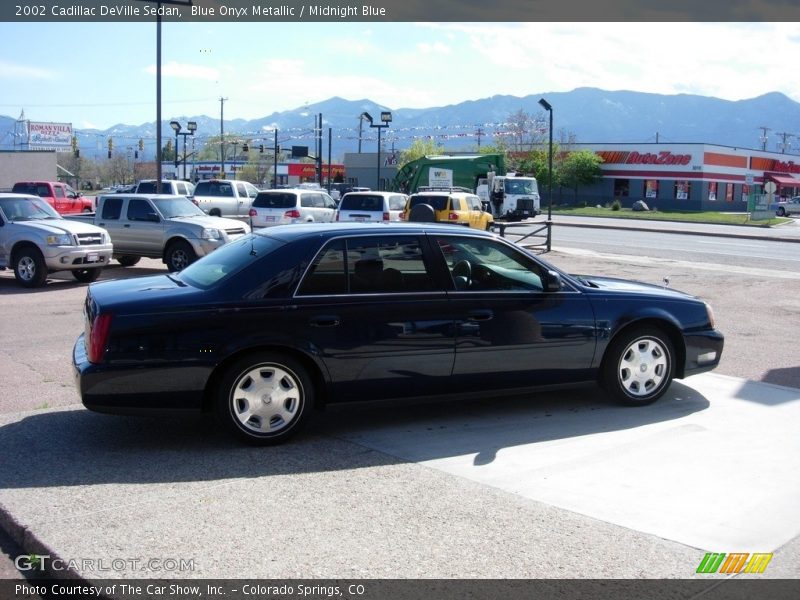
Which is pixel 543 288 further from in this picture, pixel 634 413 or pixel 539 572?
pixel 539 572

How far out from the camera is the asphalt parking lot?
4.32 meters

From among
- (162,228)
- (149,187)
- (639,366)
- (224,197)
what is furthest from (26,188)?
(639,366)

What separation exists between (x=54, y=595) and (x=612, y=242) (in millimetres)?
28623

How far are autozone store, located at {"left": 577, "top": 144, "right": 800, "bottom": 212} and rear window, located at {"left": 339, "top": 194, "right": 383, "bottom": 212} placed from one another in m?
52.6

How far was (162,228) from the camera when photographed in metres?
18.1

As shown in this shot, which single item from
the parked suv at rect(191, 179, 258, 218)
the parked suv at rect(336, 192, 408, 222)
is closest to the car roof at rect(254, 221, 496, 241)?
the parked suv at rect(336, 192, 408, 222)

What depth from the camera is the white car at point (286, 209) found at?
2567 cm

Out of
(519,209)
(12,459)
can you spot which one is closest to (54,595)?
(12,459)

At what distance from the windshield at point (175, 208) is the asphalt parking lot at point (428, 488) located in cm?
1084

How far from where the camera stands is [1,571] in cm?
431

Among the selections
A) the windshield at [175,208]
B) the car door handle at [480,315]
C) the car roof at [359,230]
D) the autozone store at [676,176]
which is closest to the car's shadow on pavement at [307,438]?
the car door handle at [480,315]

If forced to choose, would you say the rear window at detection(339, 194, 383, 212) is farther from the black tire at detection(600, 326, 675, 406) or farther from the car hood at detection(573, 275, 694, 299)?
the black tire at detection(600, 326, 675, 406)

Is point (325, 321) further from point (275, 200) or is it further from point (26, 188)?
point (26, 188)

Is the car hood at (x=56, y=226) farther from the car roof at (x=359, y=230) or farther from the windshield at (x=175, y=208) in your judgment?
the car roof at (x=359, y=230)
